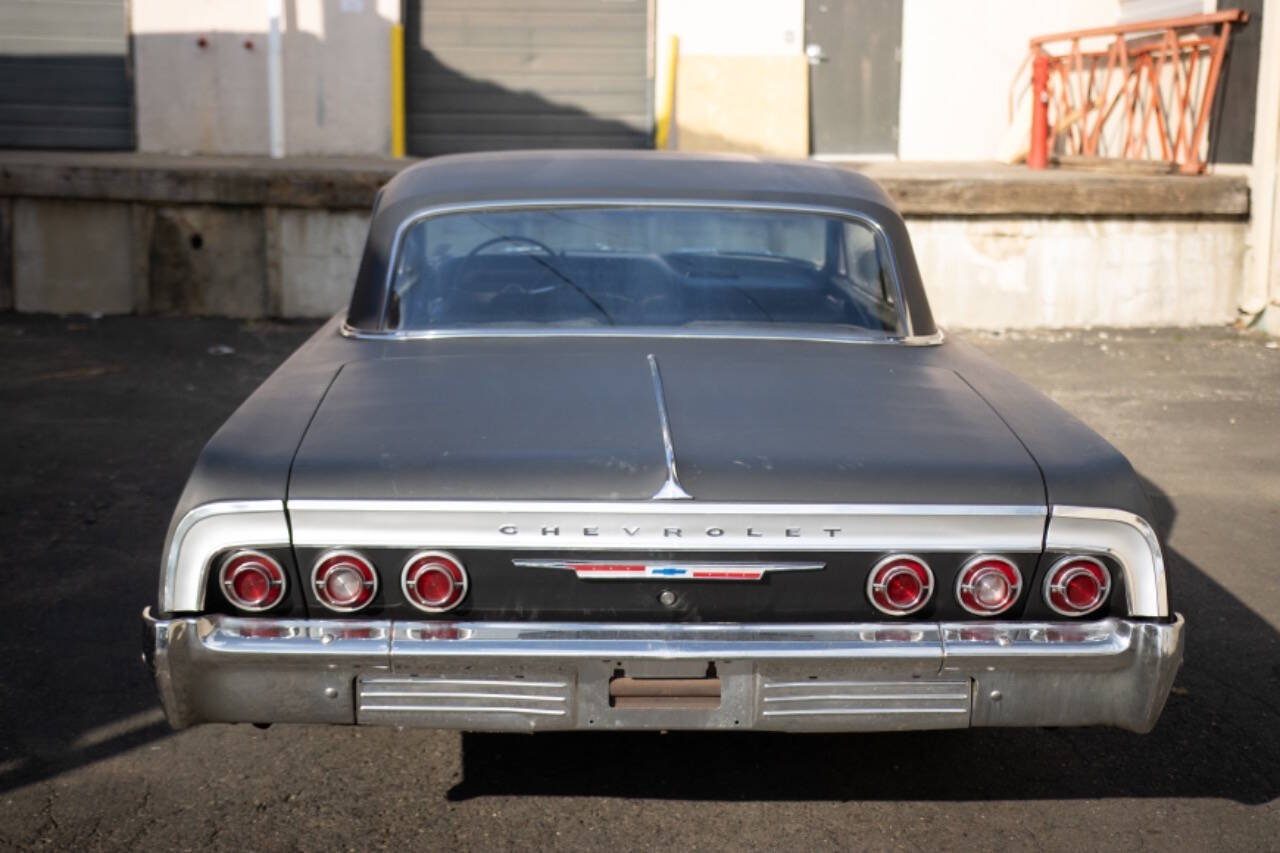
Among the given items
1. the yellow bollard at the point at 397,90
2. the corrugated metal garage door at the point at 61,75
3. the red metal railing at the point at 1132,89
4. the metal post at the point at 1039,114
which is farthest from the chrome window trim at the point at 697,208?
the corrugated metal garage door at the point at 61,75

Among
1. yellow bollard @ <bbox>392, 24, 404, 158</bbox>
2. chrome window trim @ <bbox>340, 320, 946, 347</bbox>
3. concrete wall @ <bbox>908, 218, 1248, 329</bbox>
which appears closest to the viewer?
chrome window trim @ <bbox>340, 320, 946, 347</bbox>

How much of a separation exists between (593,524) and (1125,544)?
1.11 metres

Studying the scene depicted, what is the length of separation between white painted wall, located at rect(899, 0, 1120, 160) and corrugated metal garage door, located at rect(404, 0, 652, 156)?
105 inches

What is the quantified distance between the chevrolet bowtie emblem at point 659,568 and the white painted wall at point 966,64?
41.3ft

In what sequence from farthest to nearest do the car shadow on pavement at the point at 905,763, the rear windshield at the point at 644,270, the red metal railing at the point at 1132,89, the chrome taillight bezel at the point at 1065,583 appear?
the red metal railing at the point at 1132,89 → the rear windshield at the point at 644,270 → the car shadow on pavement at the point at 905,763 → the chrome taillight bezel at the point at 1065,583

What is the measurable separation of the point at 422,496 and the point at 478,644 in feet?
1.05

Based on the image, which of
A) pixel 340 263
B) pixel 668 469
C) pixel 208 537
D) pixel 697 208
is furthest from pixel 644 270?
pixel 340 263

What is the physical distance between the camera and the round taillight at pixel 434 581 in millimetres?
3082

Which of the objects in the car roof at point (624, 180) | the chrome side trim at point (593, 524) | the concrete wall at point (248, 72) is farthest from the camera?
the concrete wall at point (248, 72)

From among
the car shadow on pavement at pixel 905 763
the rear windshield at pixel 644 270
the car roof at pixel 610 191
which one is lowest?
the car shadow on pavement at pixel 905 763

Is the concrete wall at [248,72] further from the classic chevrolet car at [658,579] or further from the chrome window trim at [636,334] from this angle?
the classic chevrolet car at [658,579]

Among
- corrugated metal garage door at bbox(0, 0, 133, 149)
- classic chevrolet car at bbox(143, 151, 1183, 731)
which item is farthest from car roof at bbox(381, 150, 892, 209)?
corrugated metal garage door at bbox(0, 0, 133, 149)

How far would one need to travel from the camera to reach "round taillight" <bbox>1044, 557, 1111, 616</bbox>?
315cm

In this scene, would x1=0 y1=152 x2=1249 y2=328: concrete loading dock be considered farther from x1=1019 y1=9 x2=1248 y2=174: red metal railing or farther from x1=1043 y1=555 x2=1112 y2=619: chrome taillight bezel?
x1=1043 y1=555 x2=1112 y2=619: chrome taillight bezel
